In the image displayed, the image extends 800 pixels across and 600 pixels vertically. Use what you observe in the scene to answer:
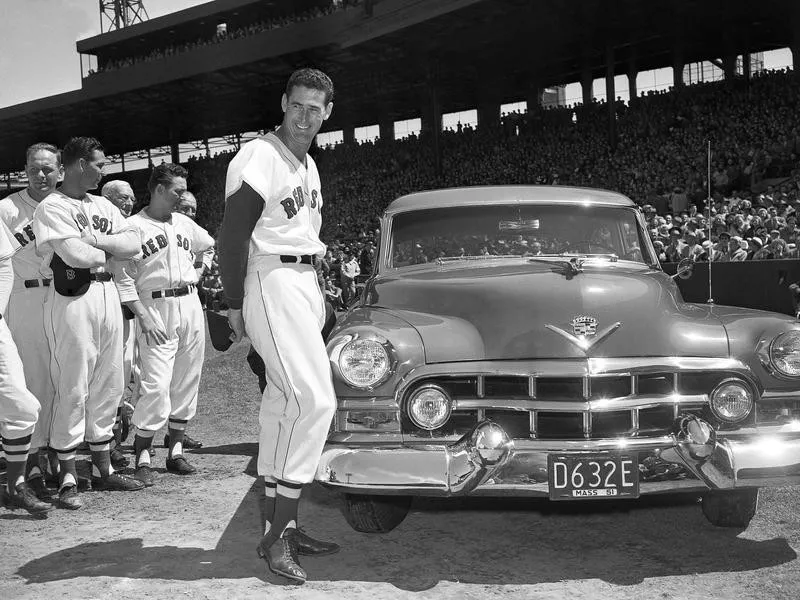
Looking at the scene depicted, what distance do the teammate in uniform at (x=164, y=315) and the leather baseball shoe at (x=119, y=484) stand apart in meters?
0.13

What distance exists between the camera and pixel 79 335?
198 inches

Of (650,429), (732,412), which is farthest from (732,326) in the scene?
(650,429)

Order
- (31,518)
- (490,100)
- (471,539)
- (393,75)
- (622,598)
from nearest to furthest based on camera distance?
(622,598), (471,539), (31,518), (393,75), (490,100)

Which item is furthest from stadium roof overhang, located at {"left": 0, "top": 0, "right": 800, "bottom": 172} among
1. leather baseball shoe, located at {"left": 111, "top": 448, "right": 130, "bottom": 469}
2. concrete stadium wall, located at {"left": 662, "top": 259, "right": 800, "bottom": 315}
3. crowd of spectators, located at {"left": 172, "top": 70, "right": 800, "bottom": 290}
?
leather baseball shoe, located at {"left": 111, "top": 448, "right": 130, "bottom": 469}

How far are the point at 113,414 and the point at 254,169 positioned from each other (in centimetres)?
233

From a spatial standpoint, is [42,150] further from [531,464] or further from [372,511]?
[531,464]

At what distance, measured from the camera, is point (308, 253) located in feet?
12.6

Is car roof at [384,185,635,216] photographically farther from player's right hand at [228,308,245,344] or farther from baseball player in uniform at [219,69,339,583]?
player's right hand at [228,308,245,344]

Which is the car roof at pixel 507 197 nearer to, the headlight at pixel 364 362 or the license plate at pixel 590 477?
the headlight at pixel 364 362

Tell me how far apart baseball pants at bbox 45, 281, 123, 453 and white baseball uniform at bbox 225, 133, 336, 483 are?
1693 mm

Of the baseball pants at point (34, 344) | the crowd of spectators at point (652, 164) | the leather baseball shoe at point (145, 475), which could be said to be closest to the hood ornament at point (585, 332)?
the leather baseball shoe at point (145, 475)

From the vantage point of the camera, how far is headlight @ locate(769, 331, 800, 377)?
12.7 ft

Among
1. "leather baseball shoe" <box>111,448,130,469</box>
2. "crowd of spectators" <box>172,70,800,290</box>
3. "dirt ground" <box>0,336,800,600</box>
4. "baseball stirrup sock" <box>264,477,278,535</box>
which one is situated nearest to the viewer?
"dirt ground" <box>0,336,800,600</box>

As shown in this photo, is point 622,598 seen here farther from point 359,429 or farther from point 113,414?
point 113,414
